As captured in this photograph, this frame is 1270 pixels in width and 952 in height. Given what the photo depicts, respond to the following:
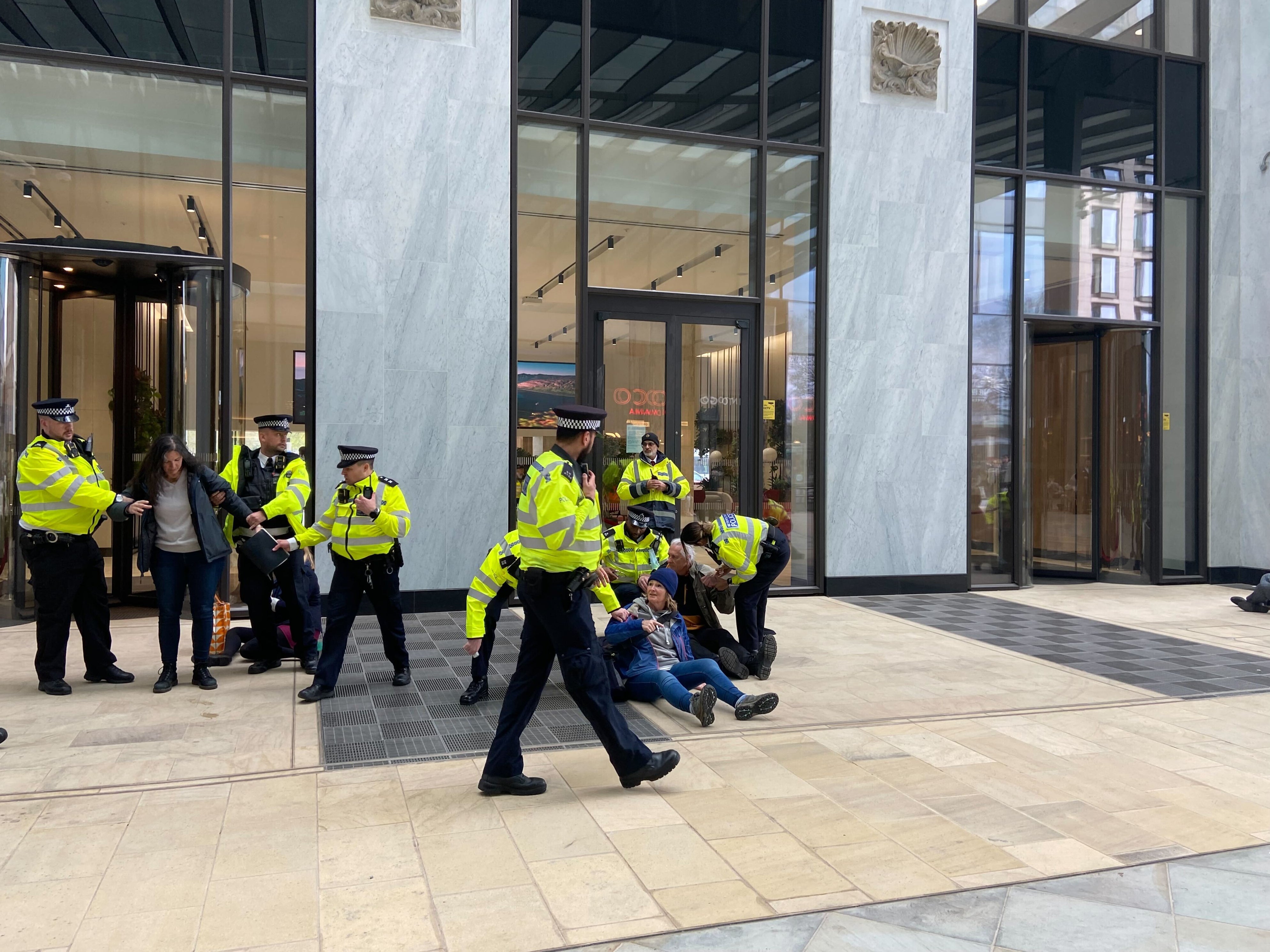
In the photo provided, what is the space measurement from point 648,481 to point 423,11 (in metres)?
5.34

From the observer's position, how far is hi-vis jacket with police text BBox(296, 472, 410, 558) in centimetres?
651

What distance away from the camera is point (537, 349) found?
10562mm

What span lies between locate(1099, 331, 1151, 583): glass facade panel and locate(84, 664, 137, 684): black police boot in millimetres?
11977

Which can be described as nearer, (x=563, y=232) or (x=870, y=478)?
(x=563, y=232)

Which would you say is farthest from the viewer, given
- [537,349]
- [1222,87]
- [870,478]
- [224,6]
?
[1222,87]

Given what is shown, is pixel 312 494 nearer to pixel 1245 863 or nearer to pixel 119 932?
pixel 119 932

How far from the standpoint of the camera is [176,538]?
6805 mm

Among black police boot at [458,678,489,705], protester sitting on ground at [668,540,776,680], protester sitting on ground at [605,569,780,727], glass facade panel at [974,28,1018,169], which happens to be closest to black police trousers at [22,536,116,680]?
black police boot at [458,678,489,705]

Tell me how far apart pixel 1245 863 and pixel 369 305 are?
8427 millimetres

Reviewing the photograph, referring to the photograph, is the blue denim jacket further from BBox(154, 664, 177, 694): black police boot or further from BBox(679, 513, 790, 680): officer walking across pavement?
BBox(154, 664, 177, 694): black police boot

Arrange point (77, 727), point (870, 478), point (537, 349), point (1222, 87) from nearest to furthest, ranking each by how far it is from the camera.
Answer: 1. point (77, 727)
2. point (537, 349)
3. point (870, 478)
4. point (1222, 87)

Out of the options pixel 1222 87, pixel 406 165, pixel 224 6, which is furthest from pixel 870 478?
pixel 224 6

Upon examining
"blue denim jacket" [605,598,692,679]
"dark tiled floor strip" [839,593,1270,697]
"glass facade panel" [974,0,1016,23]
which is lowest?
"dark tiled floor strip" [839,593,1270,697]

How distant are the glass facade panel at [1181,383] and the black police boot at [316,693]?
1116 centimetres
